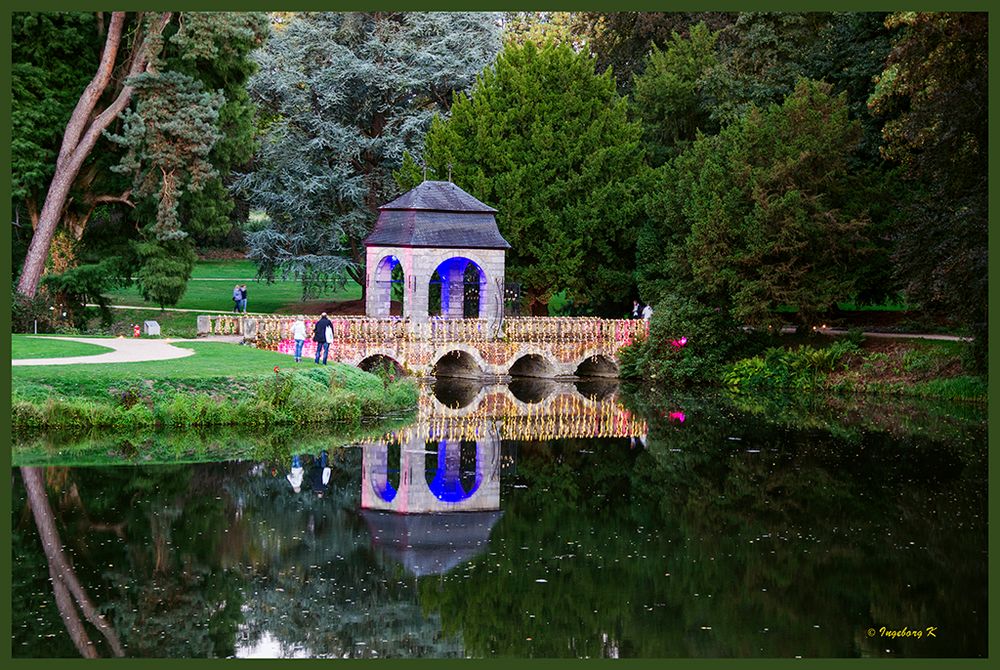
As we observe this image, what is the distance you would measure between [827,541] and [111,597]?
34.4ft

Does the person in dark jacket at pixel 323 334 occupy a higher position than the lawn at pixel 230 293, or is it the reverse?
the lawn at pixel 230 293

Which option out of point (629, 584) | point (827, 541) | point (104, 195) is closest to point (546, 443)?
point (827, 541)

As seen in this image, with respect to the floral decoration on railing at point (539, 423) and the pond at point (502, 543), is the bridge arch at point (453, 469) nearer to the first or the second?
the pond at point (502, 543)

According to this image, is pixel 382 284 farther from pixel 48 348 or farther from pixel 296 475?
pixel 296 475

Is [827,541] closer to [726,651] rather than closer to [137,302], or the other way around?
[726,651]

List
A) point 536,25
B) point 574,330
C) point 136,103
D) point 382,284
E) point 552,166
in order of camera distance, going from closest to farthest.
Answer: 1. point 136,103
2. point 382,284
3. point 574,330
4. point 552,166
5. point 536,25

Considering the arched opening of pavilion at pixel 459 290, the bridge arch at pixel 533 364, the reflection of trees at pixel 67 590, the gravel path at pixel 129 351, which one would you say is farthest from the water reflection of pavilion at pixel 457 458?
the gravel path at pixel 129 351

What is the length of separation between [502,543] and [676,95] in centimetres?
3452

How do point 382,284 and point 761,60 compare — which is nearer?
point 382,284

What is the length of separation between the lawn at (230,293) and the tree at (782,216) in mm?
18793

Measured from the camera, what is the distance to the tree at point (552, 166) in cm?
4966

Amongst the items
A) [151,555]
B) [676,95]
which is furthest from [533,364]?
[151,555]

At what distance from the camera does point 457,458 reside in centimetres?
2975

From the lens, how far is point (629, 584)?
19.5 m
